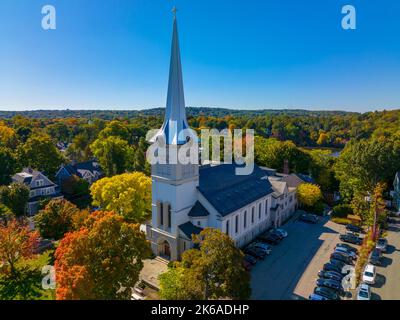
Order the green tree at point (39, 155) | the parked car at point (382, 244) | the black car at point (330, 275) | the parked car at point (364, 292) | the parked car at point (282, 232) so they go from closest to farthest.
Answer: the parked car at point (364, 292) < the black car at point (330, 275) < the parked car at point (382, 244) < the parked car at point (282, 232) < the green tree at point (39, 155)

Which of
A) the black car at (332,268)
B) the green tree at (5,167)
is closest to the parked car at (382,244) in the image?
the black car at (332,268)

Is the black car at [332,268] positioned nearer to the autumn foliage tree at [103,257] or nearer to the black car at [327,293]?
the black car at [327,293]

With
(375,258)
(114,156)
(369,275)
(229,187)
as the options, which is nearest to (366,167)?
(375,258)

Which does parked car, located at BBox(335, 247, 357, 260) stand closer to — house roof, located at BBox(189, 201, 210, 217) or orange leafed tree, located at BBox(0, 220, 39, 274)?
house roof, located at BBox(189, 201, 210, 217)

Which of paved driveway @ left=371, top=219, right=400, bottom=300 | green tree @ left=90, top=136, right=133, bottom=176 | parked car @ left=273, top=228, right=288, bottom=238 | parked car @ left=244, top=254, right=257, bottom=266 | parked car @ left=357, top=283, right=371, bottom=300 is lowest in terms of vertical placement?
paved driveway @ left=371, top=219, right=400, bottom=300

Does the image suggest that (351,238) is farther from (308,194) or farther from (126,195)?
(126,195)

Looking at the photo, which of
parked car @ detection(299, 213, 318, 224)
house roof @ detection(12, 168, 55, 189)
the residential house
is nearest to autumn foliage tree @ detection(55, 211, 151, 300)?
parked car @ detection(299, 213, 318, 224)
